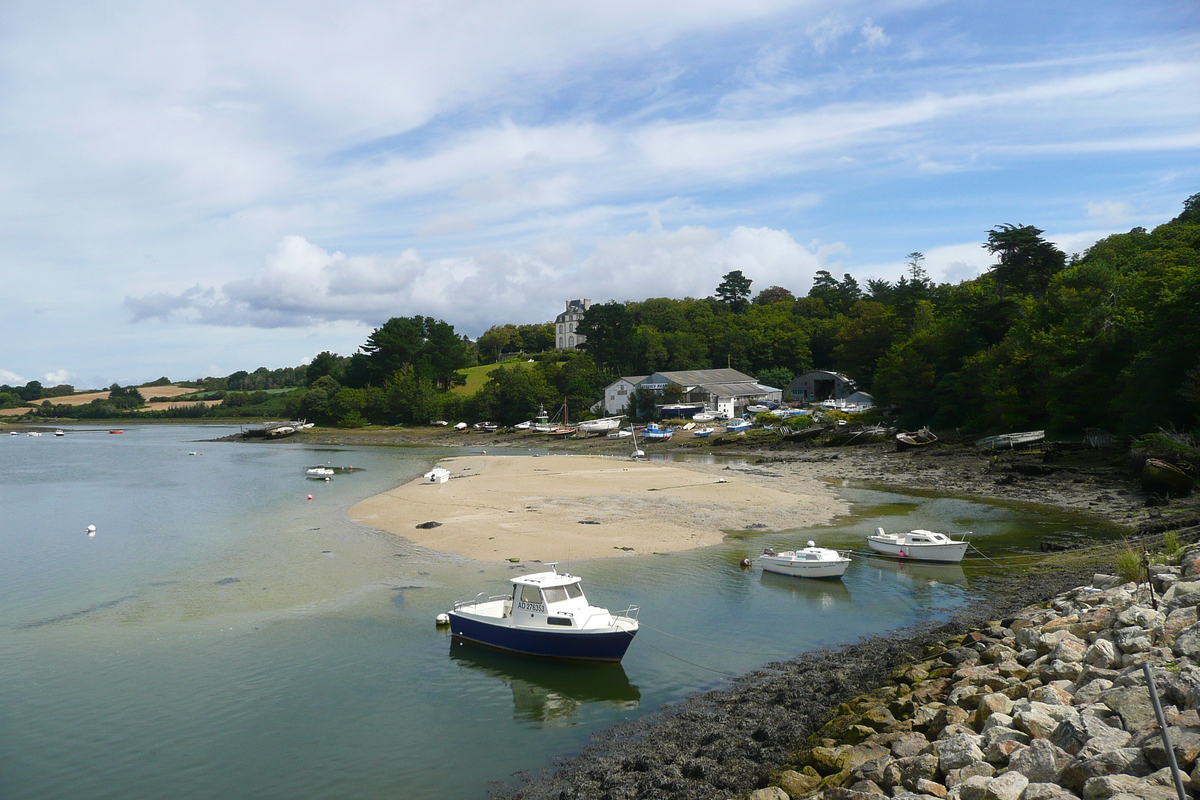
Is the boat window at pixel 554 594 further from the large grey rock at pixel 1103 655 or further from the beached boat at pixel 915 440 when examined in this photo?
the beached boat at pixel 915 440

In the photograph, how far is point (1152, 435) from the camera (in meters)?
36.8

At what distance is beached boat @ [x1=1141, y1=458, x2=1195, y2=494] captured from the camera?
109 ft

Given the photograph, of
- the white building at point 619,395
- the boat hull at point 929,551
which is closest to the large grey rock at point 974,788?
the boat hull at point 929,551

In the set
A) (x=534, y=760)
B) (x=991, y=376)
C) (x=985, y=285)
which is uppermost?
(x=985, y=285)

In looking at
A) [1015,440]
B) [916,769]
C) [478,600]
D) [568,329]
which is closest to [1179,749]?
[916,769]

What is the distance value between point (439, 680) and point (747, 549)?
1562 centimetres

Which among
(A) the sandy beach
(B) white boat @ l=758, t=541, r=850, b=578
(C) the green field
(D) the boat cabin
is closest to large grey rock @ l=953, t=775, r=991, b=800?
(D) the boat cabin

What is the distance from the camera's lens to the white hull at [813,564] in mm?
24453

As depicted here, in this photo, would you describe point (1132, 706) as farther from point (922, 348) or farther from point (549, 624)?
point (922, 348)

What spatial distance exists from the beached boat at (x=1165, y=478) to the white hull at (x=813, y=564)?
65.8ft

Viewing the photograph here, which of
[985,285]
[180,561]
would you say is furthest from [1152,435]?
[180,561]

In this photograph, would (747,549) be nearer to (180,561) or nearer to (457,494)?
(457,494)

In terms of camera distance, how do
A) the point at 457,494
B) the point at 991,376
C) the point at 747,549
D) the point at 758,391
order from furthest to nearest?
the point at 758,391 → the point at 991,376 → the point at 457,494 → the point at 747,549

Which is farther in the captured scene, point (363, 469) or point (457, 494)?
point (363, 469)
